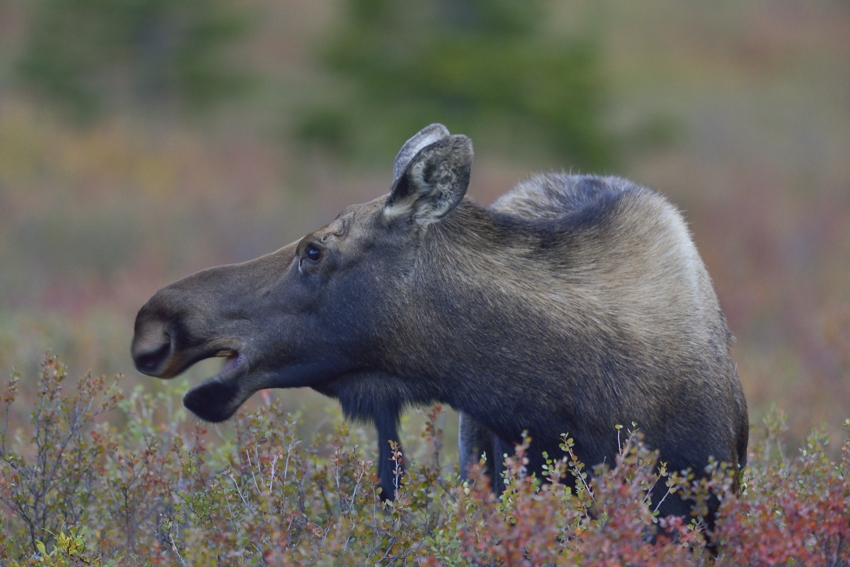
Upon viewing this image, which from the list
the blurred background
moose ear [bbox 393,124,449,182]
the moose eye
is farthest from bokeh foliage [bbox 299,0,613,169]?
the moose eye

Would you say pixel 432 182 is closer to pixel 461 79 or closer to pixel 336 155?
pixel 461 79

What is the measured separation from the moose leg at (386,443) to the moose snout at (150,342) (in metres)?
0.80

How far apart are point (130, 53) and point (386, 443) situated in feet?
57.0

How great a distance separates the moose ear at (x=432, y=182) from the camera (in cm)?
375

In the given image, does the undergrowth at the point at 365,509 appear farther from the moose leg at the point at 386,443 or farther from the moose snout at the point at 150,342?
the moose snout at the point at 150,342

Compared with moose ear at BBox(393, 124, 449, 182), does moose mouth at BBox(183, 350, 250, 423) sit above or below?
below

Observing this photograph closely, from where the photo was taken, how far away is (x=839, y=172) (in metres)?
18.8

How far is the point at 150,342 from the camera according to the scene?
150 inches

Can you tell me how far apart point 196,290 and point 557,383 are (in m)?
1.35

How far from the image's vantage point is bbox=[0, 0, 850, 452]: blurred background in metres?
10.0

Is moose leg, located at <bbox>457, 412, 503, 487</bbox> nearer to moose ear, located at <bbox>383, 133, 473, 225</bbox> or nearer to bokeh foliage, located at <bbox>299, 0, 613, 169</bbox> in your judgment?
moose ear, located at <bbox>383, 133, 473, 225</bbox>

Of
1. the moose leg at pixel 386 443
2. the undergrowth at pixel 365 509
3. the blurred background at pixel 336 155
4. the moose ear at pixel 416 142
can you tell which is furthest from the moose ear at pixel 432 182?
the blurred background at pixel 336 155

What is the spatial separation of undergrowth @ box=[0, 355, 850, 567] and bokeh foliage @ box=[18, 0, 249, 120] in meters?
15.9

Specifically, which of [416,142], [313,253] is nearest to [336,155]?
[416,142]
